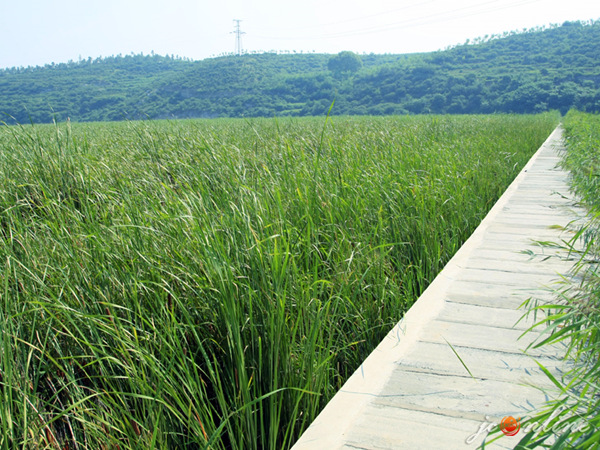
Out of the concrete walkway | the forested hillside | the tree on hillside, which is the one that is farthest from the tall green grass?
the tree on hillside

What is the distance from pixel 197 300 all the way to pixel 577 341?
1.25m

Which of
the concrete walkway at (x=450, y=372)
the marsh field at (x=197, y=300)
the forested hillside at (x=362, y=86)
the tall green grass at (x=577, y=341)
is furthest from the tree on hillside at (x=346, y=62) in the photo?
the concrete walkway at (x=450, y=372)

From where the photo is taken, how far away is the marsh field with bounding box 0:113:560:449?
1306 mm

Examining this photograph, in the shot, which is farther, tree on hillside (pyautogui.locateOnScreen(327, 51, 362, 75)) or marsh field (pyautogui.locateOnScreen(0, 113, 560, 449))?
tree on hillside (pyautogui.locateOnScreen(327, 51, 362, 75))

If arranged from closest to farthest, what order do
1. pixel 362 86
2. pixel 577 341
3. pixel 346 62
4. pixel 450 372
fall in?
pixel 577 341 < pixel 450 372 < pixel 362 86 < pixel 346 62

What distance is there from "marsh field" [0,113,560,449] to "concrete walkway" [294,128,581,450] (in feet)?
0.61

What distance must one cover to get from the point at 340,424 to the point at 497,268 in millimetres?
1665

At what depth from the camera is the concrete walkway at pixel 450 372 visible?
1.20m

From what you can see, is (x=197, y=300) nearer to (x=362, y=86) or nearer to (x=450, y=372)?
(x=450, y=372)

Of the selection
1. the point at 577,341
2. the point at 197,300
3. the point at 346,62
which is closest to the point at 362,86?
the point at 346,62

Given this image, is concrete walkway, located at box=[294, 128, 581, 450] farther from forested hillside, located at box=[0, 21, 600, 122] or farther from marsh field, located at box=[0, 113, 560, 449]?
forested hillside, located at box=[0, 21, 600, 122]

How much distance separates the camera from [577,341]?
119 cm

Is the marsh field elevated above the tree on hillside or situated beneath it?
situated beneath

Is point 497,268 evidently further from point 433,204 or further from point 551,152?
point 551,152
